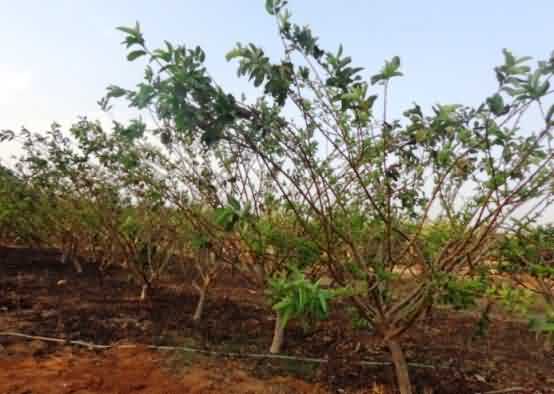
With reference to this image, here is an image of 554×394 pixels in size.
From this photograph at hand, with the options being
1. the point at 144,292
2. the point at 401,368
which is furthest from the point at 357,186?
the point at 144,292

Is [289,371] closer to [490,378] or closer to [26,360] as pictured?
[490,378]

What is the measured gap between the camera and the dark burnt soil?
3.51 meters

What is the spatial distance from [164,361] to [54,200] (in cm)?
436

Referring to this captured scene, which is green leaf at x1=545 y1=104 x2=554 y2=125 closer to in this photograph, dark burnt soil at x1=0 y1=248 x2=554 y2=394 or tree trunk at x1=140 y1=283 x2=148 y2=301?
dark burnt soil at x1=0 y1=248 x2=554 y2=394

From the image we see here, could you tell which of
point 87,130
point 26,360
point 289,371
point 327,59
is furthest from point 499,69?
point 87,130

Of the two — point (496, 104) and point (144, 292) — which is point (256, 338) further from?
point (496, 104)

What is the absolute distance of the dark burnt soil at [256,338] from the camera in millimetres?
3510

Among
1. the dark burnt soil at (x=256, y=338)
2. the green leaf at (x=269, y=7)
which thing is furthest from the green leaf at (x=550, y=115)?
the dark burnt soil at (x=256, y=338)

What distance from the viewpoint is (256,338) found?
4551mm

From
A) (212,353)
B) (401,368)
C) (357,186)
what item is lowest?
(212,353)

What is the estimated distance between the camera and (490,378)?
147 inches

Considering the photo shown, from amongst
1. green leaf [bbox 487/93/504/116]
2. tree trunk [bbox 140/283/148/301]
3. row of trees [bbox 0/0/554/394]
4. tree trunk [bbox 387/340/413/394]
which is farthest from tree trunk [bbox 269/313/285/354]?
green leaf [bbox 487/93/504/116]

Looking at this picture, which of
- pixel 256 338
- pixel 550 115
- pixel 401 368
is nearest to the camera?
pixel 550 115

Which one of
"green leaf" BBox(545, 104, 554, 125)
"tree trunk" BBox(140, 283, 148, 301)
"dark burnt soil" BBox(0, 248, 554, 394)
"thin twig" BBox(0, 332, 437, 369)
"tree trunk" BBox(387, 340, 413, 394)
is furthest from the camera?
"tree trunk" BBox(140, 283, 148, 301)
